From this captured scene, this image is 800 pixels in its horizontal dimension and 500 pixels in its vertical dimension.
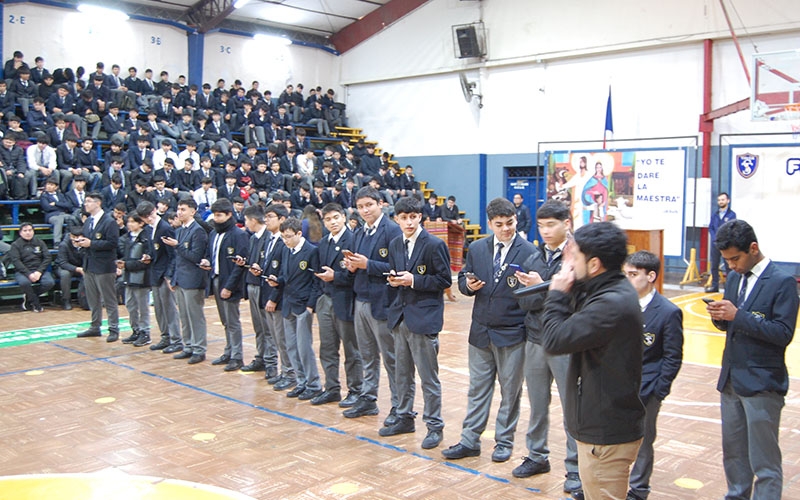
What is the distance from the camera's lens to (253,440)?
206 inches

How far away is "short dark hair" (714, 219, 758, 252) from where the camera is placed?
11.7ft

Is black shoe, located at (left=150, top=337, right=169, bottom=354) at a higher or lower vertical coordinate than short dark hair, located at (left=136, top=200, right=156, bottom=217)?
lower

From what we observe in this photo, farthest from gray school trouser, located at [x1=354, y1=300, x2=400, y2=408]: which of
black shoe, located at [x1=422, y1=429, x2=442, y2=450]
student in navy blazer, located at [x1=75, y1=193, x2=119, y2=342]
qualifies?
student in navy blazer, located at [x1=75, y1=193, x2=119, y2=342]

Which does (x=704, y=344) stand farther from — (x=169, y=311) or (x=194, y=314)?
(x=169, y=311)

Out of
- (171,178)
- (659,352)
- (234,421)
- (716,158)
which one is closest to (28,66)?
(171,178)

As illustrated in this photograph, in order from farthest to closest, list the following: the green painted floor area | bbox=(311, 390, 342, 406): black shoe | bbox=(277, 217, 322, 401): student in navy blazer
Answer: the green painted floor area → bbox=(277, 217, 322, 401): student in navy blazer → bbox=(311, 390, 342, 406): black shoe

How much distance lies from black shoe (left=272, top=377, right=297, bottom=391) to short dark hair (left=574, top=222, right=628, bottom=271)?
14.2 ft

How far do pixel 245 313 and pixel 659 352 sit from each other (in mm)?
8091

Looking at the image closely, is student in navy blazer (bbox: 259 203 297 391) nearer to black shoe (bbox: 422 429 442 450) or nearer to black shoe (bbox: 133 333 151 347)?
black shoe (bbox: 422 429 442 450)

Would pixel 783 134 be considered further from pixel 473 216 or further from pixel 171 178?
pixel 171 178

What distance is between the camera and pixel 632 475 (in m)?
4.02

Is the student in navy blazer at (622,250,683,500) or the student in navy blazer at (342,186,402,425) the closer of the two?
the student in navy blazer at (622,250,683,500)

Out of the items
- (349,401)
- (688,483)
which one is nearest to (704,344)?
(688,483)

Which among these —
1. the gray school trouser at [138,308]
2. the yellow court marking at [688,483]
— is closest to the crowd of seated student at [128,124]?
the gray school trouser at [138,308]
